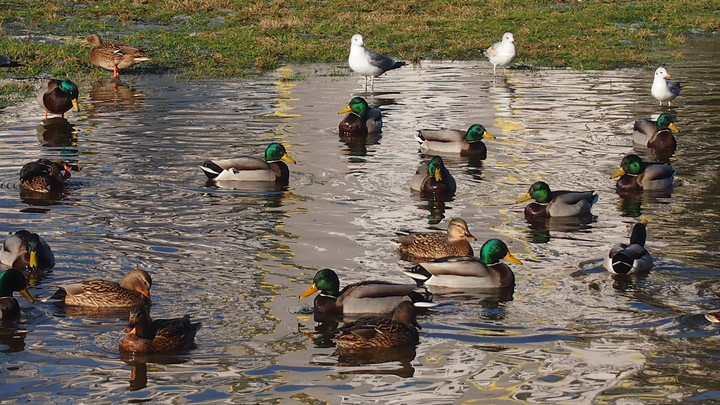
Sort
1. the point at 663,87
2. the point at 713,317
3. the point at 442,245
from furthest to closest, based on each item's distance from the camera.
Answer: the point at 663,87 → the point at 442,245 → the point at 713,317

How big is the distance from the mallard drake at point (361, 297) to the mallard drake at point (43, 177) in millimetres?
5354

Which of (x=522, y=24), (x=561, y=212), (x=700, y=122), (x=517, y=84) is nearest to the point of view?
(x=561, y=212)

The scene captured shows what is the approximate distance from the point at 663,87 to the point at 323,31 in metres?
9.95

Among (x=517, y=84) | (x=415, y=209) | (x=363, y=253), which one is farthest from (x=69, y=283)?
(x=517, y=84)

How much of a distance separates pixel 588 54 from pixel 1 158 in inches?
562

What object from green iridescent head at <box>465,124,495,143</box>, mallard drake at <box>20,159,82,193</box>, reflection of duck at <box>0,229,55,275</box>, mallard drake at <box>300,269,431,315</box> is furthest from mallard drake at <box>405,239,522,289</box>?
green iridescent head at <box>465,124,495,143</box>

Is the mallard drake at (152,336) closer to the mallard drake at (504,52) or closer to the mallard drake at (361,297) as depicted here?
the mallard drake at (361,297)

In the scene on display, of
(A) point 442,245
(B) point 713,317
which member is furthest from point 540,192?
(B) point 713,317

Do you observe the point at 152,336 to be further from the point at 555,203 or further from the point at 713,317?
the point at 555,203

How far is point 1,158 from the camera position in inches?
645

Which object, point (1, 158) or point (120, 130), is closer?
point (1, 158)

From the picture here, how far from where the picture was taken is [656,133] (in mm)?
17672

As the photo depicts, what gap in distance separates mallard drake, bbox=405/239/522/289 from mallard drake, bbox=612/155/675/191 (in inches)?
176

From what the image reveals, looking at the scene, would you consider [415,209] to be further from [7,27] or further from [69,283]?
[7,27]
